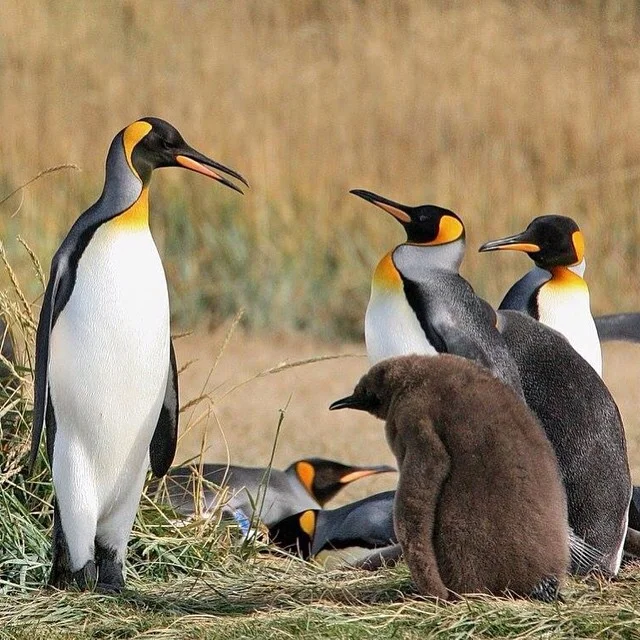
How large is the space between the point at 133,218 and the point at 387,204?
0.83 meters

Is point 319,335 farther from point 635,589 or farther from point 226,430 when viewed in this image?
point 635,589

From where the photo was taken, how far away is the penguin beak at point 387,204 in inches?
193

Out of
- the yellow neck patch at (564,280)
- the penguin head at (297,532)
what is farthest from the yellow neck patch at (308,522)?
the yellow neck patch at (564,280)

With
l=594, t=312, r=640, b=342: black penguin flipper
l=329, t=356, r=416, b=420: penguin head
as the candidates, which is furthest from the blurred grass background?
l=329, t=356, r=416, b=420: penguin head

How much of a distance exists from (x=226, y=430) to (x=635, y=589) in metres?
4.67

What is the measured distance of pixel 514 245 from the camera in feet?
17.7

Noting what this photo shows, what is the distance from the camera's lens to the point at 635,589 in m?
4.10

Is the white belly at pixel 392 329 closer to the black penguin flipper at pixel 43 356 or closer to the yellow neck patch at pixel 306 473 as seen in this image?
the black penguin flipper at pixel 43 356

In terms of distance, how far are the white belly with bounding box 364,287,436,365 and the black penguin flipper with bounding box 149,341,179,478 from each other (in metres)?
0.57

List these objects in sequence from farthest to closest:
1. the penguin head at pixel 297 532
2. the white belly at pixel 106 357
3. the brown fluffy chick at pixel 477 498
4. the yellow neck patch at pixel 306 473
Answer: the yellow neck patch at pixel 306 473 < the penguin head at pixel 297 532 < the white belly at pixel 106 357 < the brown fluffy chick at pixel 477 498

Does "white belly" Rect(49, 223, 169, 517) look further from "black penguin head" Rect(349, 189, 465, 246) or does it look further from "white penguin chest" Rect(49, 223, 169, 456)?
"black penguin head" Rect(349, 189, 465, 246)

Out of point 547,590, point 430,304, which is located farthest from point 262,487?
point 547,590

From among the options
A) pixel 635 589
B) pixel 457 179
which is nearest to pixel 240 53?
pixel 457 179

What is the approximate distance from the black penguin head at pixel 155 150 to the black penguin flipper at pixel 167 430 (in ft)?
1.52
